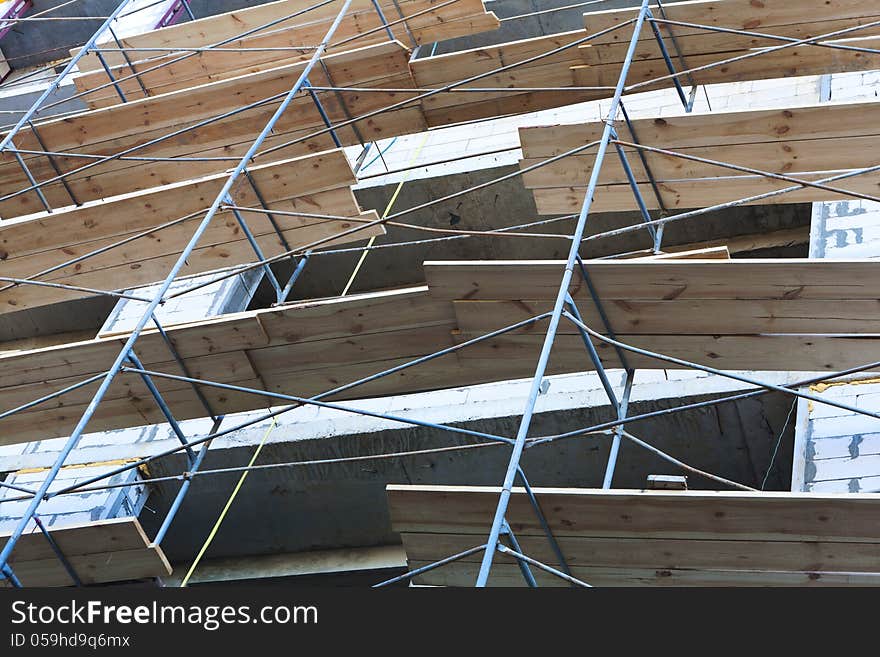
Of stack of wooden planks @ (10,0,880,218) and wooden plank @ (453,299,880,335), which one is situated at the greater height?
stack of wooden planks @ (10,0,880,218)

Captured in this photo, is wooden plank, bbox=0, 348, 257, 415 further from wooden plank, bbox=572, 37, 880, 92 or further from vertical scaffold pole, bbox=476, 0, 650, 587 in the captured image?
wooden plank, bbox=572, 37, 880, 92

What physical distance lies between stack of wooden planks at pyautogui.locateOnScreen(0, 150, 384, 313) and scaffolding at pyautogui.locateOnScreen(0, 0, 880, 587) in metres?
0.06

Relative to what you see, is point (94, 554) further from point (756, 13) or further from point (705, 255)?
point (756, 13)

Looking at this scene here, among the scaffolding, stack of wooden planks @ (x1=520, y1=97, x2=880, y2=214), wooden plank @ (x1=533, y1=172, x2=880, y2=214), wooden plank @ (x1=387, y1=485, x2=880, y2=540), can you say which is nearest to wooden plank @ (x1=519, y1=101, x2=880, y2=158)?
stack of wooden planks @ (x1=520, y1=97, x2=880, y2=214)

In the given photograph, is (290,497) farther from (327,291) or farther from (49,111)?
(49,111)

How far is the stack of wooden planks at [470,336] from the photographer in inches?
246

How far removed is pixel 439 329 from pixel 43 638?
3.12m

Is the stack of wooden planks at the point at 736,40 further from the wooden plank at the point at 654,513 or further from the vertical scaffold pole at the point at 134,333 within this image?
the wooden plank at the point at 654,513

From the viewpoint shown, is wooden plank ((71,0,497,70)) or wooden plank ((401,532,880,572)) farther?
wooden plank ((71,0,497,70))

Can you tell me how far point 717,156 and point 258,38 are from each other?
5.43 meters

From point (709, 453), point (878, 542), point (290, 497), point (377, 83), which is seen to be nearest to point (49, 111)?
point (377, 83)

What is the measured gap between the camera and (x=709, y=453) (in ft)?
26.6

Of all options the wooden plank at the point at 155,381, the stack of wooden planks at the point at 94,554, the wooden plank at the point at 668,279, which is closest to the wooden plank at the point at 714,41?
the wooden plank at the point at 668,279

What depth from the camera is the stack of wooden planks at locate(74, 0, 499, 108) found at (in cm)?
1057
